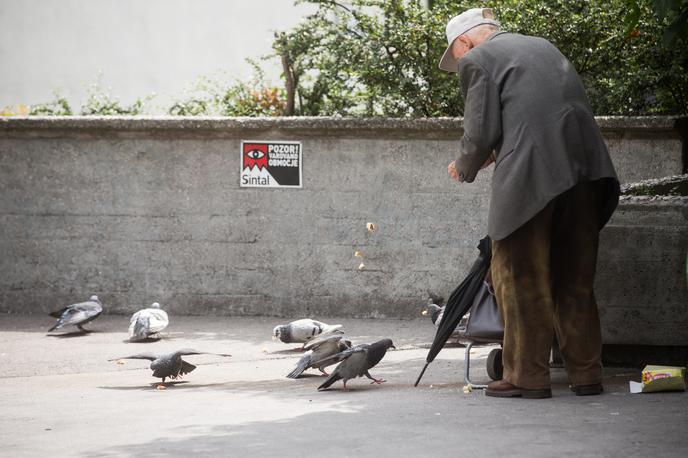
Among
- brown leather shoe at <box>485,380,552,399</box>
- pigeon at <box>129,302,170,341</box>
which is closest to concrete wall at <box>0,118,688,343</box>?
pigeon at <box>129,302,170,341</box>

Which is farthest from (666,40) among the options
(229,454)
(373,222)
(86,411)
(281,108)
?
(281,108)

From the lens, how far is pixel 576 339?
591 cm

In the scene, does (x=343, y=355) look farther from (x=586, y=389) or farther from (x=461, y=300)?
(x=586, y=389)

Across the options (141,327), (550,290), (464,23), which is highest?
(464,23)

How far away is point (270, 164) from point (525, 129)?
5512 mm

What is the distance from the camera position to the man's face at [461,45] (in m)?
6.18

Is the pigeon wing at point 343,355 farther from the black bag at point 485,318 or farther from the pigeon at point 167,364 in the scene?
the pigeon at point 167,364

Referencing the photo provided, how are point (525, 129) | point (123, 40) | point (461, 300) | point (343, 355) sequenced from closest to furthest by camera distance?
point (525, 129), point (461, 300), point (343, 355), point (123, 40)

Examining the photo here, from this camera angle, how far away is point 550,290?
18.9 feet

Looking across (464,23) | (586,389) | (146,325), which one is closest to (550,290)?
(586,389)

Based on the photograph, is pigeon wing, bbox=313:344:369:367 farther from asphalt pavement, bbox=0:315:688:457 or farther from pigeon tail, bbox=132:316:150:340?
pigeon tail, bbox=132:316:150:340

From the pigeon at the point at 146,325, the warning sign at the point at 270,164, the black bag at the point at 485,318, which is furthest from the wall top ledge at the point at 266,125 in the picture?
the black bag at the point at 485,318

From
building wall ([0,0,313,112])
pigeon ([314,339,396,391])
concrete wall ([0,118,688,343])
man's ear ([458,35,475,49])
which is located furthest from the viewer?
building wall ([0,0,313,112])

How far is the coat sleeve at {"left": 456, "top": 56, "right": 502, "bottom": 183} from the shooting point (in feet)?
18.8
